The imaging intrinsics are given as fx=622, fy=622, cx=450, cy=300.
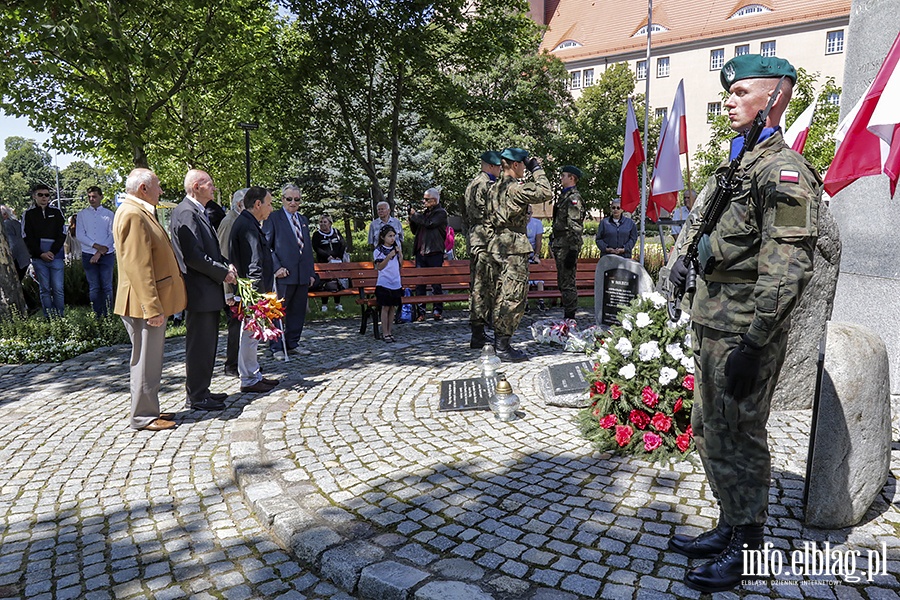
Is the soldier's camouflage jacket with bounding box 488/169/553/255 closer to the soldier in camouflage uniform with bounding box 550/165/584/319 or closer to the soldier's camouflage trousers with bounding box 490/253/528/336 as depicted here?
the soldier's camouflage trousers with bounding box 490/253/528/336

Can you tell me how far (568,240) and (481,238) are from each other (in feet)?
8.91

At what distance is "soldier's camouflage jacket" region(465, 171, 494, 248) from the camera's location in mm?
7727

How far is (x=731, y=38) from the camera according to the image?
49656 millimetres

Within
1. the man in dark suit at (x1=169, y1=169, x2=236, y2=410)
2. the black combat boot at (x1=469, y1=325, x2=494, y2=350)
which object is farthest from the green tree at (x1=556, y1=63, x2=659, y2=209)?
the man in dark suit at (x1=169, y1=169, x2=236, y2=410)

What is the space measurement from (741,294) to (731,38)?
55.4m

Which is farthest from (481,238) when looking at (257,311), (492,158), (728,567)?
(728,567)

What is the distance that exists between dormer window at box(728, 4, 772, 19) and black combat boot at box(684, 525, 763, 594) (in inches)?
2205

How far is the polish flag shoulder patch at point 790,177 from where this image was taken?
2.59 m

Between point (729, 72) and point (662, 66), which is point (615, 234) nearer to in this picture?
point (729, 72)

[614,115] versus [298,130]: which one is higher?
[614,115]

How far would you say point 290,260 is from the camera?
781cm

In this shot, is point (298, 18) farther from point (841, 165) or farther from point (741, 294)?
point (741, 294)

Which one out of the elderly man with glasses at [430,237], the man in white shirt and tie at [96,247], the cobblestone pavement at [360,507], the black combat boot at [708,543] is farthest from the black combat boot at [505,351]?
the man in white shirt and tie at [96,247]

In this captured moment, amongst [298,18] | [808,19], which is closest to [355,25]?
[298,18]
